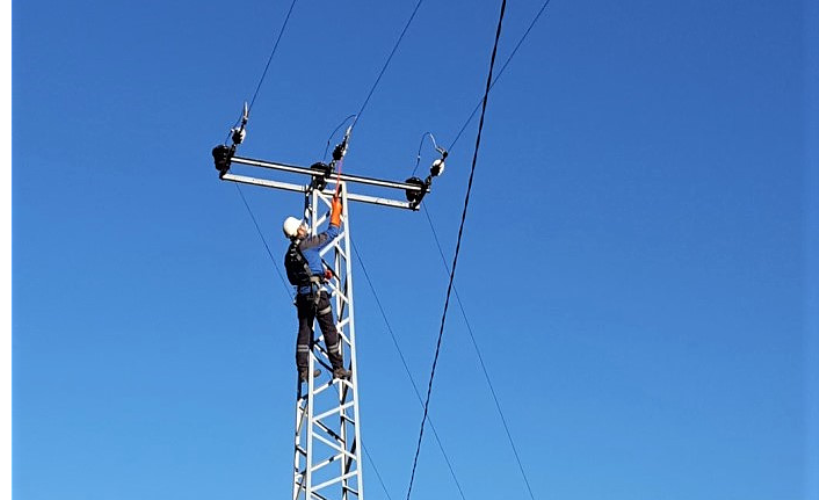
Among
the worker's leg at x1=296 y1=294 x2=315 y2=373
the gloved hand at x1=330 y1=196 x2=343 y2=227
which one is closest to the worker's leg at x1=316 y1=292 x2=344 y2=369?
the worker's leg at x1=296 y1=294 x2=315 y2=373

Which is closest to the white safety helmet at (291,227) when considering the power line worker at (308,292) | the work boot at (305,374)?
the power line worker at (308,292)

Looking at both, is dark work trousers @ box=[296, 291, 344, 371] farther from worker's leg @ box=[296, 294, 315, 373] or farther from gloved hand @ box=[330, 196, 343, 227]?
gloved hand @ box=[330, 196, 343, 227]

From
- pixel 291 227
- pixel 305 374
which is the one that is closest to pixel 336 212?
pixel 291 227

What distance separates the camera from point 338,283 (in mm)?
12078

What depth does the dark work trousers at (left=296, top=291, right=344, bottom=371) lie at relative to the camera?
38.5 feet

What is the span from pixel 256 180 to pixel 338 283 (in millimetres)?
1387

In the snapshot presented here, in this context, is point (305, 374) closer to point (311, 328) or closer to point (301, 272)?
point (311, 328)

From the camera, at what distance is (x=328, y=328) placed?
11.8m

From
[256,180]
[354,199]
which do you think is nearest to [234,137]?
[256,180]

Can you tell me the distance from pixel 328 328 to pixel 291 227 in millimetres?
1062

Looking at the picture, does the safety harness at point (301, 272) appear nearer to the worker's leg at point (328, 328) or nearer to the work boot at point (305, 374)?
the worker's leg at point (328, 328)

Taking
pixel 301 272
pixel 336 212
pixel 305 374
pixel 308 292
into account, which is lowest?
pixel 305 374
